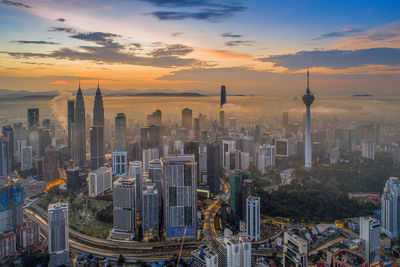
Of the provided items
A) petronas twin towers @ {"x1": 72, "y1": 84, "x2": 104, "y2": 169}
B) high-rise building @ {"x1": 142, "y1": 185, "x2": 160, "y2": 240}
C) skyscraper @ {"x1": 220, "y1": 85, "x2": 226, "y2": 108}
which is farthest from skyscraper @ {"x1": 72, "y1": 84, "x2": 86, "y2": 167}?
high-rise building @ {"x1": 142, "y1": 185, "x2": 160, "y2": 240}

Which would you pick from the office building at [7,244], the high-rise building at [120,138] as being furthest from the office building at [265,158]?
the office building at [7,244]

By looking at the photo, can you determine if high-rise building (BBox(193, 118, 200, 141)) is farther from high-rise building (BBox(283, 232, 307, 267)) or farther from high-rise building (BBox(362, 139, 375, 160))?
high-rise building (BBox(283, 232, 307, 267))

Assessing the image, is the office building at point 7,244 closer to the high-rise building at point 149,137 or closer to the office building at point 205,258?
the office building at point 205,258

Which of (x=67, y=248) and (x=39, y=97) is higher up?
(x=39, y=97)

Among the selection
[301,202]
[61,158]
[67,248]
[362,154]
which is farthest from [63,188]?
[362,154]

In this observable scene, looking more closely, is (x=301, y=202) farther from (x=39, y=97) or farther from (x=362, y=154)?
(x=39, y=97)

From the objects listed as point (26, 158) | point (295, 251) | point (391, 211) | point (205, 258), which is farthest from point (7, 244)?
point (391, 211)
